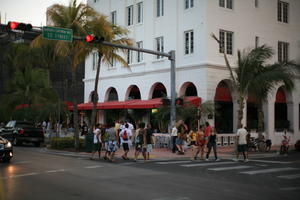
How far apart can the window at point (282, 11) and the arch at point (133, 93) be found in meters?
13.2

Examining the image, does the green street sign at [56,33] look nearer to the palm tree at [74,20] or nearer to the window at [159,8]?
the palm tree at [74,20]

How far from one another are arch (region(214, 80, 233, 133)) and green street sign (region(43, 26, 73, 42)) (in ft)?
46.4

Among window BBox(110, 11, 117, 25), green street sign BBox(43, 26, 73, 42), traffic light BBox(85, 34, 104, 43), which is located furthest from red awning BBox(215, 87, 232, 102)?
green street sign BBox(43, 26, 73, 42)

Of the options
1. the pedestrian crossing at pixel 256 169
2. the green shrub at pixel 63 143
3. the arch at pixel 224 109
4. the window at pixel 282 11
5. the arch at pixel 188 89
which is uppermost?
the window at pixel 282 11

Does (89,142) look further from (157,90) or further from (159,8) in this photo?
(159,8)

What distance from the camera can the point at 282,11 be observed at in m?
32.2

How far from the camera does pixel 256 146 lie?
24.6m

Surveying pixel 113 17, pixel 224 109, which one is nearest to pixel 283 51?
pixel 224 109

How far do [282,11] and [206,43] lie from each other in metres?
9.66

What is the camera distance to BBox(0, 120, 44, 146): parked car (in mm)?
27141

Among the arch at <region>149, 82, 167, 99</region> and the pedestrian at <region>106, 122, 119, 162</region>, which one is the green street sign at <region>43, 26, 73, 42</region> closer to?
the pedestrian at <region>106, 122, 119, 162</region>

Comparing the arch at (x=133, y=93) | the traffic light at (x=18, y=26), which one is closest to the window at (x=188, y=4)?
the arch at (x=133, y=93)

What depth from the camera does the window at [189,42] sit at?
27797 mm

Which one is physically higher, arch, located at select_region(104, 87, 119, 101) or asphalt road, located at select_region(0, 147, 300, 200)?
arch, located at select_region(104, 87, 119, 101)
